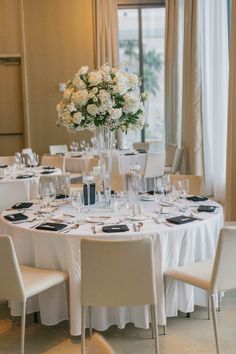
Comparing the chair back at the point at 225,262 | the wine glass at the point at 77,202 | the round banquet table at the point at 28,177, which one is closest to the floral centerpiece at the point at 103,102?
the wine glass at the point at 77,202

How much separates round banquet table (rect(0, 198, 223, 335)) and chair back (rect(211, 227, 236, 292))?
0.47 m

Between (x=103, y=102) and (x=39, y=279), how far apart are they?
150cm

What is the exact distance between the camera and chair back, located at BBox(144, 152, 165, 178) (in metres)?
7.98

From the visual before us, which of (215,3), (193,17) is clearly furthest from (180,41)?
(215,3)

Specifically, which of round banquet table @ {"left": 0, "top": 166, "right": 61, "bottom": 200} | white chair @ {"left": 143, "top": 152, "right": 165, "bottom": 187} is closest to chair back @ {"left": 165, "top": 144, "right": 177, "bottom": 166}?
white chair @ {"left": 143, "top": 152, "right": 165, "bottom": 187}

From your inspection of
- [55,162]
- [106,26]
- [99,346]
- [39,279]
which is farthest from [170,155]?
[99,346]

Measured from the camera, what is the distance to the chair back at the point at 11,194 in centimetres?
527

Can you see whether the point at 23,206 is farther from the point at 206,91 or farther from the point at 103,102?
the point at 206,91

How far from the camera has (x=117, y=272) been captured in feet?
10.3

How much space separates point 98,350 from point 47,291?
207cm

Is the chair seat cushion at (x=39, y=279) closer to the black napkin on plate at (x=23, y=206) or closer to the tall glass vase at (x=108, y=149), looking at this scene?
the black napkin on plate at (x=23, y=206)

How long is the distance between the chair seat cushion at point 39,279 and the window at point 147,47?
7.43 metres

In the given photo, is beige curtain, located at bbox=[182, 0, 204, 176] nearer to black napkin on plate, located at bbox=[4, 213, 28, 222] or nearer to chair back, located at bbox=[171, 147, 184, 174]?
chair back, located at bbox=[171, 147, 184, 174]

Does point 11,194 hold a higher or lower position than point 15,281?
higher
